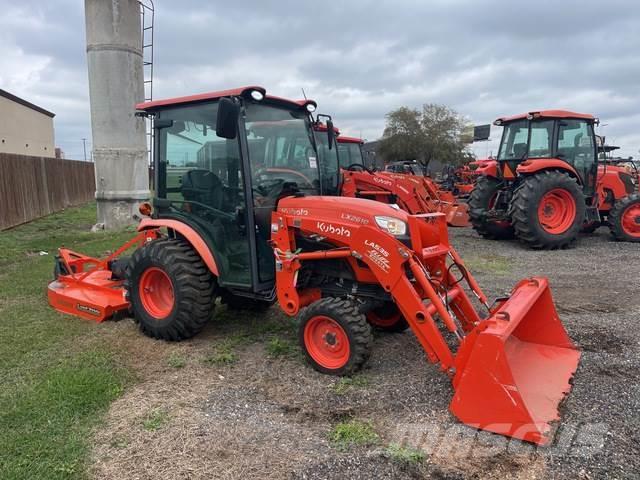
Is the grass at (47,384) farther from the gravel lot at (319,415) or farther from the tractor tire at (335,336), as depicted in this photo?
the tractor tire at (335,336)

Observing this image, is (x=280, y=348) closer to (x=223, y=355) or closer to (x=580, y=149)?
(x=223, y=355)

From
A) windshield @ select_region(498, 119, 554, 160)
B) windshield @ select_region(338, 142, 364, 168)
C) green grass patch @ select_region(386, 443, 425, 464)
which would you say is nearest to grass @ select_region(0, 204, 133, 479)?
green grass patch @ select_region(386, 443, 425, 464)

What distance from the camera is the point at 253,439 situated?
304 centimetres

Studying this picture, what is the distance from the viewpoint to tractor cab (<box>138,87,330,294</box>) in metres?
4.30

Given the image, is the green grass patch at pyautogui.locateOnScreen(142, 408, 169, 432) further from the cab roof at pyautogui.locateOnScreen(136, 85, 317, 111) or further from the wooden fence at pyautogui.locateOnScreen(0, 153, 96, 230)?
the wooden fence at pyautogui.locateOnScreen(0, 153, 96, 230)

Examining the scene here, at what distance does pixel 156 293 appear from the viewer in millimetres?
4918

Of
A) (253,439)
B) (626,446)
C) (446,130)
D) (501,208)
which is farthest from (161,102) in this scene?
(446,130)

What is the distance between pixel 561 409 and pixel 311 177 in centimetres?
284

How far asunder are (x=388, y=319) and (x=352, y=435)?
1843 mm

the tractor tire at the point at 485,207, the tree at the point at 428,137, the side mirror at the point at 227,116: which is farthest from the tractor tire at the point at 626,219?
the tree at the point at 428,137

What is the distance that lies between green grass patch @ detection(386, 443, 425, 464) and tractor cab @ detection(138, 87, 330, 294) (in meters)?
1.95

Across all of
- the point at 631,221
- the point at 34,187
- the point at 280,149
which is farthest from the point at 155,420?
the point at 34,187

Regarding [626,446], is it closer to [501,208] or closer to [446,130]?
[501,208]

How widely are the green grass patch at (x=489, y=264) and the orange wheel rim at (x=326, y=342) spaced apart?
437cm
